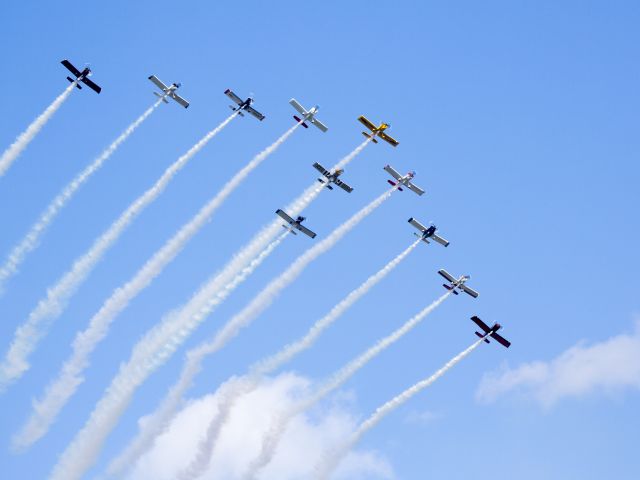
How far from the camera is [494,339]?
338 ft

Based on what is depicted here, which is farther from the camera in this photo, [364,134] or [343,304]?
[364,134]

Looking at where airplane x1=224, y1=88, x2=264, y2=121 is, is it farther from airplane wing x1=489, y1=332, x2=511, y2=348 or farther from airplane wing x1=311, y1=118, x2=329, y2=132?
airplane wing x1=489, y1=332, x2=511, y2=348

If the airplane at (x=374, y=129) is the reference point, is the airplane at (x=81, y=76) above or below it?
below

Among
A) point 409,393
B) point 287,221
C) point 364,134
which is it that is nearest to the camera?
point 409,393

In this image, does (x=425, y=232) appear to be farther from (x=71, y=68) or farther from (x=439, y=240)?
(x=71, y=68)

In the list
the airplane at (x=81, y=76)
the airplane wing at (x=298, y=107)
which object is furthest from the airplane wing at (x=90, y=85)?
the airplane wing at (x=298, y=107)

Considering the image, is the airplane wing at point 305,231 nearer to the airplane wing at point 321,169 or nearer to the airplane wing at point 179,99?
the airplane wing at point 321,169

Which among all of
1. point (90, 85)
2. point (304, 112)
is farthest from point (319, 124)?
point (90, 85)

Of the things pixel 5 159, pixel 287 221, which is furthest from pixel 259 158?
pixel 5 159

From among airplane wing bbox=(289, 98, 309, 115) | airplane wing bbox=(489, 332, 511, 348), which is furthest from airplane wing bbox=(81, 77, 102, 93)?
airplane wing bbox=(489, 332, 511, 348)

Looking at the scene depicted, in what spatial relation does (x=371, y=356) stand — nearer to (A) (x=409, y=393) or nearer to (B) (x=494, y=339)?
(A) (x=409, y=393)

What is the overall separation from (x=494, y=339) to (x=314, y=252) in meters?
19.6

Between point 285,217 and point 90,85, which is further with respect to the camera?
point 90,85

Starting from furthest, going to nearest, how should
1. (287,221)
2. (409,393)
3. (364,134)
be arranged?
(364,134) → (287,221) → (409,393)
